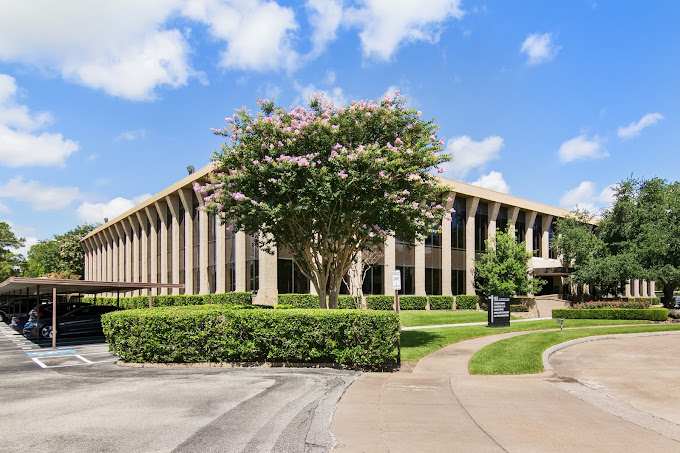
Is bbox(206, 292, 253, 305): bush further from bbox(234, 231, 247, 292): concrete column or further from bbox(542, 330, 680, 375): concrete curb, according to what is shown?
bbox(542, 330, 680, 375): concrete curb

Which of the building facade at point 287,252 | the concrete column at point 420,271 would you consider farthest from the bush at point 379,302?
the concrete column at point 420,271

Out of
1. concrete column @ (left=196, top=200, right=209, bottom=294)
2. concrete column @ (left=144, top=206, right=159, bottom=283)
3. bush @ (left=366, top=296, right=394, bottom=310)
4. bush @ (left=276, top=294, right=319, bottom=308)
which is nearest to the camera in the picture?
bush @ (left=276, top=294, right=319, bottom=308)

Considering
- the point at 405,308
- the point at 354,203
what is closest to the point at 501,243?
the point at 405,308

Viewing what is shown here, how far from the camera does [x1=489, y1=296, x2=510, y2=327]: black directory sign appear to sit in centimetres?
2450

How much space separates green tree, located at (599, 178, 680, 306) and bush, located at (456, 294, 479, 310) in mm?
10811

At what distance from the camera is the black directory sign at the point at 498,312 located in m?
24.5

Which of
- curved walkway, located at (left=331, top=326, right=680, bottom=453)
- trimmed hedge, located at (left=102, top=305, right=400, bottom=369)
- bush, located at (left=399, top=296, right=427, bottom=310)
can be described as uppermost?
trimmed hedge, located at (left=102, top=305, right=400, bottom=369)

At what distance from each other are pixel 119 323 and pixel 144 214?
41.7 m

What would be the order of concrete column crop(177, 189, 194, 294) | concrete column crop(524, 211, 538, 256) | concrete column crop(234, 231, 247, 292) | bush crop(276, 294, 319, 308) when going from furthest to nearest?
concrete column crop(524, 211, 538, 256) < concrete column crop(177, 189, 194, 294) < concrete column crop(234, 231, 247, 292) < bush crop(276, 294, 319, 308)

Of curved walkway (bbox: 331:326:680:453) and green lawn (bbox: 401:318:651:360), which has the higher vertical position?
curved walkway (bbox: 331:326:680:453)

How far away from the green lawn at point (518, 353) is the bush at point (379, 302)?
13.3m

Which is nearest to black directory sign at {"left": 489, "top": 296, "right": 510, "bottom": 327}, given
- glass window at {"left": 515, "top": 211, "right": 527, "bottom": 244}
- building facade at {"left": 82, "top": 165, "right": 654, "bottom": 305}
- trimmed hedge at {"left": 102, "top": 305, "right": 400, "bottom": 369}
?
building facade at {"left": 82, "top": 165, "right": 654, "bottom": 305}

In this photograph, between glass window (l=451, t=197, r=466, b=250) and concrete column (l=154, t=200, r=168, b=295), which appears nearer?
glass window (l=451, t=197, r=466, b=250)

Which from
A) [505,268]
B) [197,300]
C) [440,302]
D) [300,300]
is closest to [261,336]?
[300,300]
